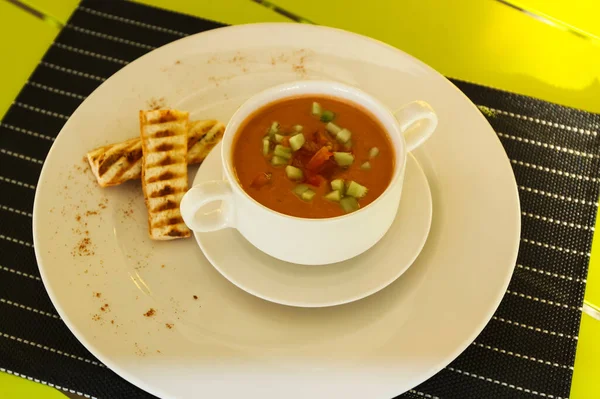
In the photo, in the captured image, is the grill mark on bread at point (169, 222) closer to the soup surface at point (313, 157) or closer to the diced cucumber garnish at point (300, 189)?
the soup surface at point (313, 157)

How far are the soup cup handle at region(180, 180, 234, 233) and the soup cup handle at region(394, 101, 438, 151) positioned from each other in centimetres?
52

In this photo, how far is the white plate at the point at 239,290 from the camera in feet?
4.95

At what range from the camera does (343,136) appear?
5.70 ft

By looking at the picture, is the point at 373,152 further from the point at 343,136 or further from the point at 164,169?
the point at 164,169

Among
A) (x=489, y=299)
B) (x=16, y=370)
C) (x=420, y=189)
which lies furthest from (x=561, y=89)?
(x=16, y=370)

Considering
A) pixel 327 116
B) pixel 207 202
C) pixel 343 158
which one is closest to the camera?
pixel 207 202

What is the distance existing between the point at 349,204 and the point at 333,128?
272mm

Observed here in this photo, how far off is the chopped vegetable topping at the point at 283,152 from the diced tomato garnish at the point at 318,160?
0.07m

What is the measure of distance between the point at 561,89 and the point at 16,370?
216cm

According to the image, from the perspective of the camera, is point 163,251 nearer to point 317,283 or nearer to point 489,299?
point 317,283

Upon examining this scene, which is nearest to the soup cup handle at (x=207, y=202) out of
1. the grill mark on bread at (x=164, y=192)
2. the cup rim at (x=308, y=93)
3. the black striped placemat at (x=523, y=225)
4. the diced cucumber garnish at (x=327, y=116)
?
the cup rim at (x=308, y=93)

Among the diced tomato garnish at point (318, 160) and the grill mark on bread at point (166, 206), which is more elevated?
the diced tomato garnish at point (318, 160)

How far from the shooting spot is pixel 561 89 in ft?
8.00

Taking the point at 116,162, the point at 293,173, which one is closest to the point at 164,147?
the point at 116,162
